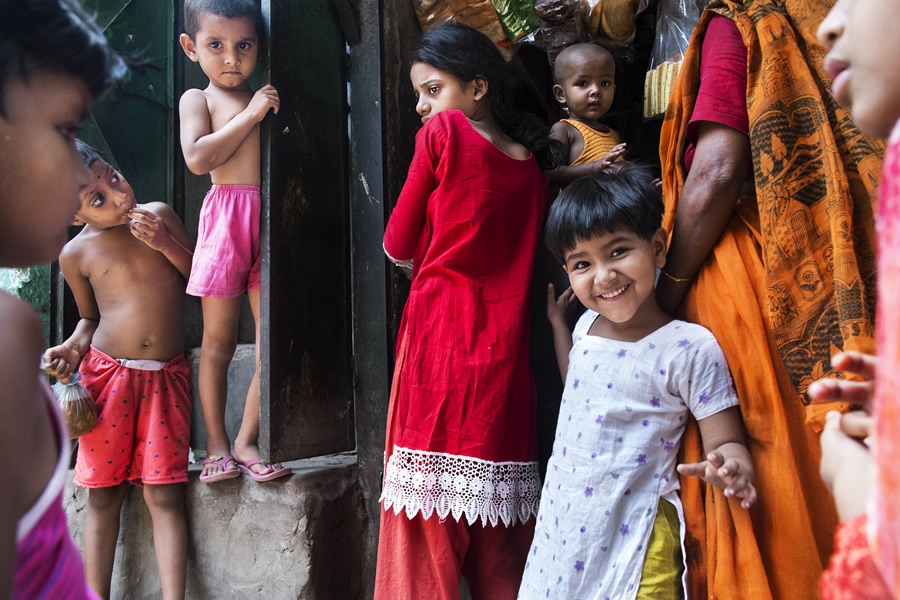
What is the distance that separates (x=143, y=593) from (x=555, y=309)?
1965mm

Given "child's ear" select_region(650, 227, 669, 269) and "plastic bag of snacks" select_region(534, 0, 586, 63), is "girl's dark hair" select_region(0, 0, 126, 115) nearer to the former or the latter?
"child's ear" select_region(650, 227, 669, 269)

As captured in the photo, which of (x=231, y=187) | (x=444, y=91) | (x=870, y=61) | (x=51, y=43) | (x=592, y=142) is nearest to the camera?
(x=870, y=61)

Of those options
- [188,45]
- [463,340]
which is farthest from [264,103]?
[463,340]

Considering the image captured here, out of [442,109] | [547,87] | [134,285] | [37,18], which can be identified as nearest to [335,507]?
[134,285]

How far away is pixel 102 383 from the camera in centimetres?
240

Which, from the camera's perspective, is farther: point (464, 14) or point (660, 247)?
point (464, 14)

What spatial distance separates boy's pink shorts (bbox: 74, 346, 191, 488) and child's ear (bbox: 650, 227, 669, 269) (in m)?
1.89

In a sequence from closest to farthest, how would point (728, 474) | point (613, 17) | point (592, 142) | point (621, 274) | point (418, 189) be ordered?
1. point (728, 474)
2. point (621, 274)
3. point (418, 189)
4. point (592, 142)
5. point (613, 17)

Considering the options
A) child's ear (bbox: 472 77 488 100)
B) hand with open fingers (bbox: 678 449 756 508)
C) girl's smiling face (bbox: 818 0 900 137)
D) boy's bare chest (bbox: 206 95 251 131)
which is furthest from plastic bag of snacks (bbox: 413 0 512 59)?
girl's smiling face (bbox: 818 0 900 137)

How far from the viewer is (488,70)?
2.19m

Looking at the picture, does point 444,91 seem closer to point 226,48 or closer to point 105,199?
point 226,48

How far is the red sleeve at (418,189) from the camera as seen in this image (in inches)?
74.5

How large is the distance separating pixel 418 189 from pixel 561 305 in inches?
22.9

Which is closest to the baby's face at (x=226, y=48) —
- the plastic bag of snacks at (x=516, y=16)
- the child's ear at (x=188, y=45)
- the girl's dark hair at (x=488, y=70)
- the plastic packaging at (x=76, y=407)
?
the child's ear at (x=188, y=45)
